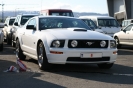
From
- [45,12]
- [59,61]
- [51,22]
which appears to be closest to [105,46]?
[59,61]

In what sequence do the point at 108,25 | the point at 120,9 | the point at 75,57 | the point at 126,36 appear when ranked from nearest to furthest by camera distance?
1. the point at 75,57
2. the point at 126,36
3. the point at 108,25
4. the point at 120,9

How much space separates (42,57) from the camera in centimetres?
895

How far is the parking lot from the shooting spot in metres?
7.20

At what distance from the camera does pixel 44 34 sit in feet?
29.8

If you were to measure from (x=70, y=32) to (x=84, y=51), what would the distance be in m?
0.82

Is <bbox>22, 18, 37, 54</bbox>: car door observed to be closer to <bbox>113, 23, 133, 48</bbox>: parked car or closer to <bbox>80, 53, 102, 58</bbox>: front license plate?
<bbox>80, 53, 102, 58</bbox>: front license plate

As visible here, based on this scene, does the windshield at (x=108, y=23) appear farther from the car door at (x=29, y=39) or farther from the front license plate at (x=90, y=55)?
the front license plate at (x=90, y=55)

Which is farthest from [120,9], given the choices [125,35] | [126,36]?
[126,36]

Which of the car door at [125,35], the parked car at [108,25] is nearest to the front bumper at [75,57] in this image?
the car door at [125,35]

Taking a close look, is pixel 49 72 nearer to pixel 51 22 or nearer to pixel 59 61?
pixel 59 61

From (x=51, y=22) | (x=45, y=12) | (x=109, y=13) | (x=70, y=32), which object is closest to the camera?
(x=70, y=32)

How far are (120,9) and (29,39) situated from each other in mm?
46617

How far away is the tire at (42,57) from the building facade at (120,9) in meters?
42.8

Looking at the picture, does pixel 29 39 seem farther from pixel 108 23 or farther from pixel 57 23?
pixel 108 23
